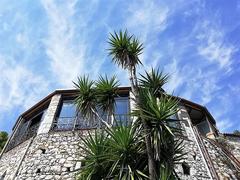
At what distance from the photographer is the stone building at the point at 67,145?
8039 millimetres

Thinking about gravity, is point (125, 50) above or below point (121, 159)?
above

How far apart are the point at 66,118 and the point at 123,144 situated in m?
5.67

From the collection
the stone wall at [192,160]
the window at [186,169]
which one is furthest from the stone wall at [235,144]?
the window at [186,169]

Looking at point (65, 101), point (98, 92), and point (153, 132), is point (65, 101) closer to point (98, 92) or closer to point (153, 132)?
point (98, 92)

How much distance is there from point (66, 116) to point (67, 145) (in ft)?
5.06

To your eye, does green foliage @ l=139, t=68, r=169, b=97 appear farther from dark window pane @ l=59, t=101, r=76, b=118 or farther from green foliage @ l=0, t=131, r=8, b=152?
green foliage @ l=0, t=131, r=8, b=152

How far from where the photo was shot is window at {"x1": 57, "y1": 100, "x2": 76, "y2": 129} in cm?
965

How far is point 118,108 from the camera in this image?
10.1 m

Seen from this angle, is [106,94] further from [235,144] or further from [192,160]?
[235,144]

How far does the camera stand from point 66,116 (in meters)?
9.94

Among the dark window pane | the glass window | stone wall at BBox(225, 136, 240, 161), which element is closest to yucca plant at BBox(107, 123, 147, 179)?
the dark window pane

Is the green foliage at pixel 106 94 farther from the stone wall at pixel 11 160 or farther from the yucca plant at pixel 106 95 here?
the stone wall at pixel 11 160

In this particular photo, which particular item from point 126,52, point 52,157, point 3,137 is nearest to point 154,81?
point 126,52

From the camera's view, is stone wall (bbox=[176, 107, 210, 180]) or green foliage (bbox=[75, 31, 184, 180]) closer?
green foliage (bbox=[75, 31, 184, 180])
